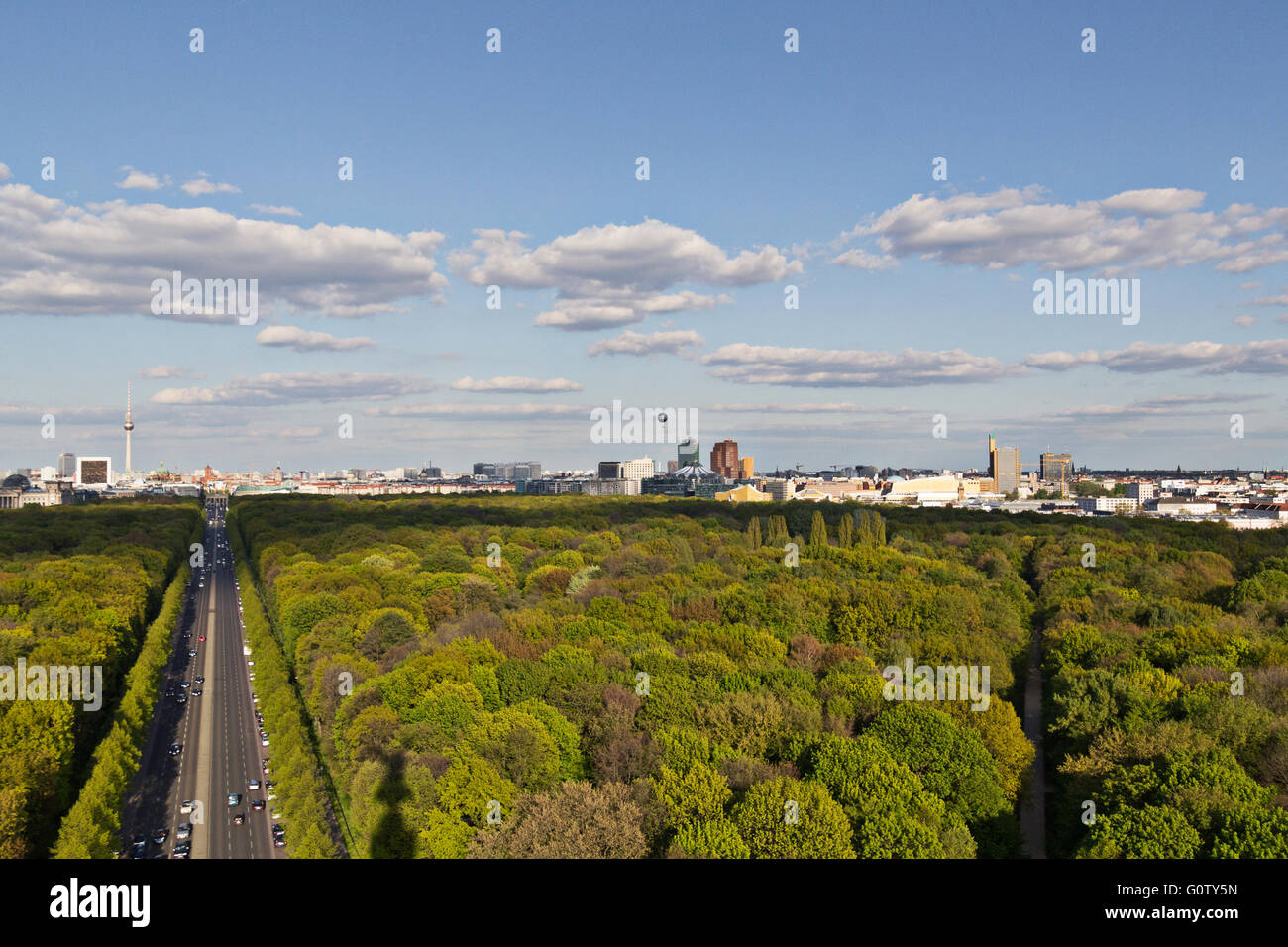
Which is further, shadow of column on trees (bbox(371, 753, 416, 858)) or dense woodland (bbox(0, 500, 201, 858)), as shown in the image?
dense woodland (bbox(0, 500, 201, 858))

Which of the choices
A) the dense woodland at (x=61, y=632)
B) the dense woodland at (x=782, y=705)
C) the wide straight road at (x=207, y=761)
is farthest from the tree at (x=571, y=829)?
the dense woodland at (x=61, y=632)

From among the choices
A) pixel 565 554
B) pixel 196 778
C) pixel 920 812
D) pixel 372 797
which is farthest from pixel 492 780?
pixel 565 554

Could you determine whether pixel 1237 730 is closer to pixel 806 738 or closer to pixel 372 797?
pixel 806 738

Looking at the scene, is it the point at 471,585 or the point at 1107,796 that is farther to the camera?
the point at 471,585

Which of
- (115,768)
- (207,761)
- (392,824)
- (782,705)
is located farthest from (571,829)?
(207,761)

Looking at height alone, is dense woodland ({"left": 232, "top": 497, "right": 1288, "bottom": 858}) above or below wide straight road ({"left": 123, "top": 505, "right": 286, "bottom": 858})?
above

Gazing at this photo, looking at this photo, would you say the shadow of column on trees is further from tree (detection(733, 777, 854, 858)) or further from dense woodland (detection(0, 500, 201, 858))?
dense woodland (detection(0, 500, 201, 858))

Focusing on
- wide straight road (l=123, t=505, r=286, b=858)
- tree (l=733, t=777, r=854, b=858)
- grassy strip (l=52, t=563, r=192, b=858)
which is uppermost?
tree (l=733, t=777, r=854, b=858)

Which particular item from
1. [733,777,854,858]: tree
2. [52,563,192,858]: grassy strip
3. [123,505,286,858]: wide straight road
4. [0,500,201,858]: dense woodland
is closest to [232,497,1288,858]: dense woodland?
[733,777,854,858]: tree
